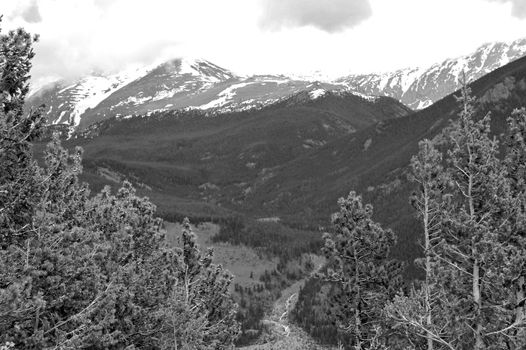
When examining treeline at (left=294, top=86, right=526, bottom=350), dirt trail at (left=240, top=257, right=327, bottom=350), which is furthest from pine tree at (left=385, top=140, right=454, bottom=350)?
dirt trail at (left=240, top=257, right=327, bottom=350)

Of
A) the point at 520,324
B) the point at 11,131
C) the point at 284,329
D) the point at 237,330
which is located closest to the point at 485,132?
the point at 520,324

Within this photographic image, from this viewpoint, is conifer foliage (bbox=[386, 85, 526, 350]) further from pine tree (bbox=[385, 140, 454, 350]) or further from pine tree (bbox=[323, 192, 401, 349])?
pine tree (bbox=[323, 192, 401, 349])

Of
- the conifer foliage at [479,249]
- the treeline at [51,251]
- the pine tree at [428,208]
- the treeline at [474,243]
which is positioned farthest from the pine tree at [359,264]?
the treeline at [51,251]

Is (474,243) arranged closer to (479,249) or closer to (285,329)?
(479,249)

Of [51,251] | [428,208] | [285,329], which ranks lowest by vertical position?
[285,329]

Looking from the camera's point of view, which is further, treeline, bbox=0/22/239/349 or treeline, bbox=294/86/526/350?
treeline, bbox=294/86/526/350

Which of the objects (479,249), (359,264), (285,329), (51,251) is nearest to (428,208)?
(479,249)

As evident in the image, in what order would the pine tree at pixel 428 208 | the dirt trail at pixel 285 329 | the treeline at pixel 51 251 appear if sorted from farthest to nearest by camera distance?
the dirt trail at pixel 285 329, the pine tree at pixel 428 208, the treeline at pixel 51 251

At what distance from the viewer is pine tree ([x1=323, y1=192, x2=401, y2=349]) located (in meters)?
33.1

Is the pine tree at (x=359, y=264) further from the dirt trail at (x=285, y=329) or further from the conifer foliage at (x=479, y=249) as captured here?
the dirt trail at (x=285, y=329)

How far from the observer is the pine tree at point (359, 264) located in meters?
33.1

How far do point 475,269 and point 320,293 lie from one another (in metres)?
134

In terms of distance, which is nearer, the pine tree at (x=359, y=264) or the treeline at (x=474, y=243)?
the treeline at (x=474, y=243)

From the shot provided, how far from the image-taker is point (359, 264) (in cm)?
3359
